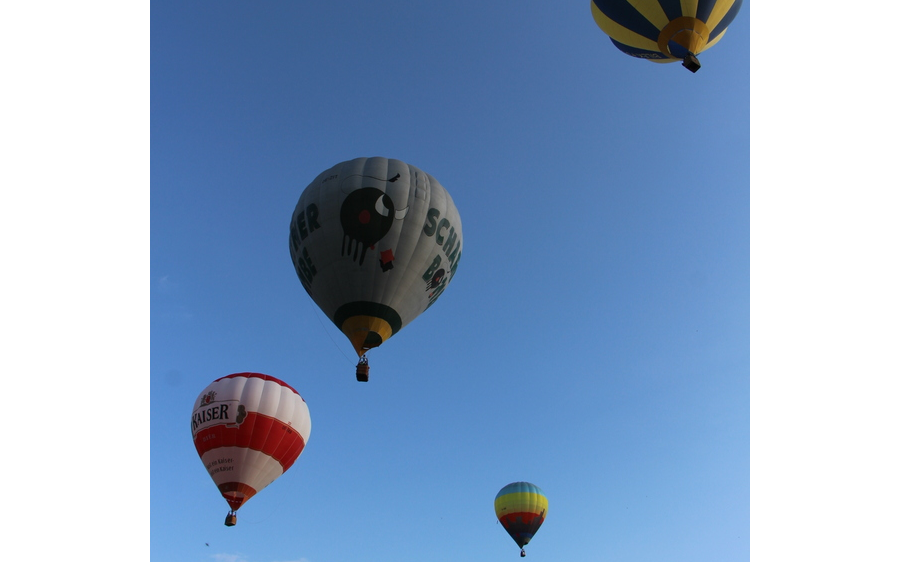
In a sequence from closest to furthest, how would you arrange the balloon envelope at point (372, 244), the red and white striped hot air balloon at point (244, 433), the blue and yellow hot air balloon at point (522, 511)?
1. the balloon envelope at point (372, 244)
2. the red and white striped hot air balloon at point (244, 433)
3. the blue and yellow hot air balloon at point (522, 511)

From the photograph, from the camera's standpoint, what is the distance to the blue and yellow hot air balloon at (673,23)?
45.7ft

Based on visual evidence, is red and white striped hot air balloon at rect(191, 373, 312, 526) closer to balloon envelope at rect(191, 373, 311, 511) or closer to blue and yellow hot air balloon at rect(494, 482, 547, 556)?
balloon envelope at rect(191, 373, 311, 511)

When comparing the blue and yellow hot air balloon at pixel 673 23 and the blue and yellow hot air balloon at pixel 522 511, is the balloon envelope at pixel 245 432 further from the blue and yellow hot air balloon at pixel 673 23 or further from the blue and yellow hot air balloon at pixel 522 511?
the blue and yellow hot air balloon at pixel 522 511

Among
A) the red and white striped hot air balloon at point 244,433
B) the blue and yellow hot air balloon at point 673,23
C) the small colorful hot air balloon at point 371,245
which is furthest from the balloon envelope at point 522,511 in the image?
the blue and yellow hot air balloon at point 673,23

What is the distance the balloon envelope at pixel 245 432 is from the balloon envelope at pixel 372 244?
15.1 feet

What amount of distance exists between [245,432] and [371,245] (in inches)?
282

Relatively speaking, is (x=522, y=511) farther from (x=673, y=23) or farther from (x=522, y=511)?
(x=673, y=23)

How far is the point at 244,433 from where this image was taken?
18.6 m

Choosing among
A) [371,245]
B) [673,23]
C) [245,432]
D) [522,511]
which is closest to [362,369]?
[371,245]

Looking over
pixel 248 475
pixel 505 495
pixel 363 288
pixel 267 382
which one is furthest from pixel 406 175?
pixel 505 495

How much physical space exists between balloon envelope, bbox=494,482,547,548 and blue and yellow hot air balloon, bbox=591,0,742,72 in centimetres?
2208

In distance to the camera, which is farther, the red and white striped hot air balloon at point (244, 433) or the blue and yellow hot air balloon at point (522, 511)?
the blue and yellow hot air balloon at point (522, 511)
